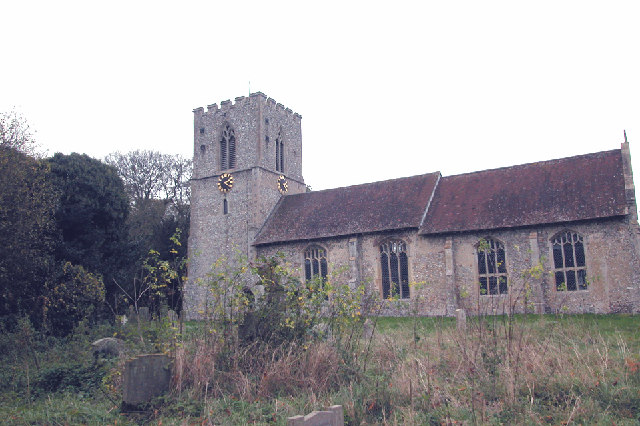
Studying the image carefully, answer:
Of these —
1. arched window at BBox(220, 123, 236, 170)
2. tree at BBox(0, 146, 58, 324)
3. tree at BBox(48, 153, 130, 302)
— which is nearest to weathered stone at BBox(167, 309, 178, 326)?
tree at BBox(0, 146, 58, 324)

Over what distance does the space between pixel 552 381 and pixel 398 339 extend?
3.66 metres

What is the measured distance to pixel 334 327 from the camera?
830 centimetres

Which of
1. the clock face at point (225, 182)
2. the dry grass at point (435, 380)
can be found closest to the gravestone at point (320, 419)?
the dry grass at point (435, 380)

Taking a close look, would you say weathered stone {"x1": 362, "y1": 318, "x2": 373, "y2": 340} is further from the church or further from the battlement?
the battlement

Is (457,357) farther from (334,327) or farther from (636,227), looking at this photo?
(636,227)

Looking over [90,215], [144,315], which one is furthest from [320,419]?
[90,215]

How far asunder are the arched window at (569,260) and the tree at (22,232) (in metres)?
18.1

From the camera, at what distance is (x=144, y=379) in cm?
691

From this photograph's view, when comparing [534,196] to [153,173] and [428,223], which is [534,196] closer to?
[428,223]

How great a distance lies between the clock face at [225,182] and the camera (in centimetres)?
2903

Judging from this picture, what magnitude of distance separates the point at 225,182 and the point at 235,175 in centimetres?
73

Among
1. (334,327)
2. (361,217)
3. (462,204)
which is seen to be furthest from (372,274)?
(334,327)

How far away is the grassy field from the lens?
5.92 metres

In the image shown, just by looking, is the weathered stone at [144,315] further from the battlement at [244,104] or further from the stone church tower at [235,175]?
the battlement at [244,104]
